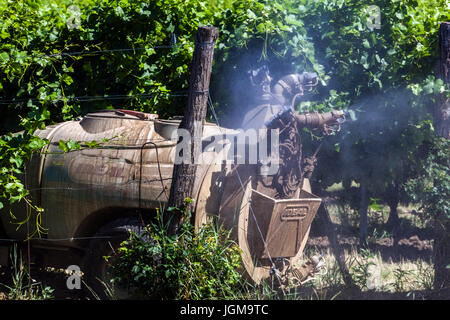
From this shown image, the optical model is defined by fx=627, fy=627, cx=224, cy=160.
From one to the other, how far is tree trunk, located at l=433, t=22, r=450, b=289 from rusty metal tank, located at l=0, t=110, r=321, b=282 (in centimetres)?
162

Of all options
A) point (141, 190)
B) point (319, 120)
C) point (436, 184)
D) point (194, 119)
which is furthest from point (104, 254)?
point (436, 184)

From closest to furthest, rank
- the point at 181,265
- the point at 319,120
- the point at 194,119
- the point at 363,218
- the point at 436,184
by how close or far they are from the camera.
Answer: the point at 181,265
the point at 194,119
the point at 319,120
the point at 436,184
the point at 363,218

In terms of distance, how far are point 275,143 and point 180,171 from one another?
103cm

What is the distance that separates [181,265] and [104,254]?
1.19 meters

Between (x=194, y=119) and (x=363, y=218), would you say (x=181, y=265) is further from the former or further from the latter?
(x=363, y=218)

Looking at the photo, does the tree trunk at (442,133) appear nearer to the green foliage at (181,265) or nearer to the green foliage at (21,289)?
the green foliage at (181,265)

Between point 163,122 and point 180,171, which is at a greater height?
point 163,122

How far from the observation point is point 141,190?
628cm

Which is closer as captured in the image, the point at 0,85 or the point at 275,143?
the point at 275,143

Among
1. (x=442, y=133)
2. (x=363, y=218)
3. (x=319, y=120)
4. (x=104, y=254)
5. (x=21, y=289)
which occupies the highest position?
(x=319, y=120)

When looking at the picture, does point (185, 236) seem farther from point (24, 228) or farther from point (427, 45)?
point (427, 45)

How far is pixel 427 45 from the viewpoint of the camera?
777 centimetres
